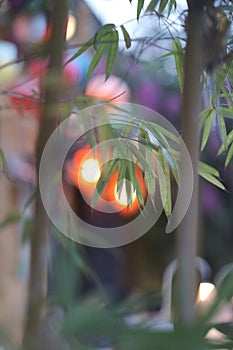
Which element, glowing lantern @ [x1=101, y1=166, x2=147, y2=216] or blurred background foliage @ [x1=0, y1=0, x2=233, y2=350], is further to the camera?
glowing lantern @ [x1=101, y1=166, x2=147, y2=216]

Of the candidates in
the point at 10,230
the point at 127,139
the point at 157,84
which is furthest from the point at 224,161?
the point at 10,230

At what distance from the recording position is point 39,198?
2.19 ft

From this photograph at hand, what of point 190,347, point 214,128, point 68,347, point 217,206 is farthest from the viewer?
point 217,206

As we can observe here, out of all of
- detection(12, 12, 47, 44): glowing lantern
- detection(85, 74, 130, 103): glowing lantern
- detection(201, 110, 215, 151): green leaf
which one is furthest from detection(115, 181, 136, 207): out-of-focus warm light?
detection(12, 12, 47, 44): glowing lantern

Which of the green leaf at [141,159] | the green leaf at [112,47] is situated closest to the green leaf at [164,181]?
the green leaf at [141,159]

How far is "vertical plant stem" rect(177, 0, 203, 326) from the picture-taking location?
0.43 meters

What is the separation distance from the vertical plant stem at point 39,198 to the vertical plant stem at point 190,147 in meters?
0.20

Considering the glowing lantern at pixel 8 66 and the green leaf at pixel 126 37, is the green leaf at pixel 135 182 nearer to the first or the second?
the green leaf at pixel 126 37

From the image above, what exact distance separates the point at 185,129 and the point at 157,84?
1662 mm

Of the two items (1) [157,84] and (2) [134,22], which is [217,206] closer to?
(1) [157,84]

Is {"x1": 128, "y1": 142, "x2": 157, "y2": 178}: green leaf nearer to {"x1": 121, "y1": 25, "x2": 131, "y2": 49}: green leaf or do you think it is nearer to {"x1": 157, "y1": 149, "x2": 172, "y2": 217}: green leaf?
{"x1": 157, "y1": 149, "x2": 172, "y2": 217}: green leaf

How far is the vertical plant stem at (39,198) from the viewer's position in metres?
0.62

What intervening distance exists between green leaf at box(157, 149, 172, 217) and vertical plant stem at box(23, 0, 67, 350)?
0.50 feet

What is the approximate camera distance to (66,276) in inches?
27.9
